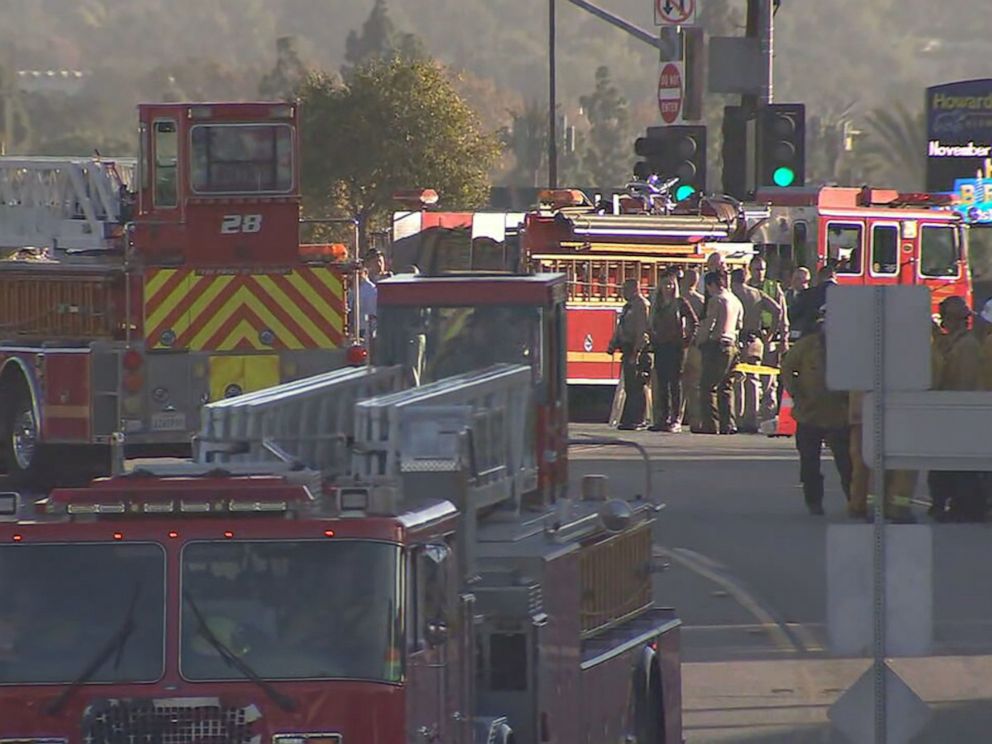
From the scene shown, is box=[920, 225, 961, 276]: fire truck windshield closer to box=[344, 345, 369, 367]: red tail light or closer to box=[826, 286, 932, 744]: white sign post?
box=[344, 345, 369, 367]: red tail light

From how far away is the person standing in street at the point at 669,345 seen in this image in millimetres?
24188

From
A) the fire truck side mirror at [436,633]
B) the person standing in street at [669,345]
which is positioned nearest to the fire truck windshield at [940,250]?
the person standing in street at [669,345]

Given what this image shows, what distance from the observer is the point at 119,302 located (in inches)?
781

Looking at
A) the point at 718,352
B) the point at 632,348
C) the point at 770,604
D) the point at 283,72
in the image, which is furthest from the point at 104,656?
the point at 283,72

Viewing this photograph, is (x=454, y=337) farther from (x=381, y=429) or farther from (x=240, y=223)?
(x=240, y=223)

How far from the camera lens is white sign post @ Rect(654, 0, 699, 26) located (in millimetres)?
29578

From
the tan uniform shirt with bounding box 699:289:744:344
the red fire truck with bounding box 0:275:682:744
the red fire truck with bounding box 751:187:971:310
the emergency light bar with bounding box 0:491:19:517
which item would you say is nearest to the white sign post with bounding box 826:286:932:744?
the red fire truck with bounding box 0:275:682:744

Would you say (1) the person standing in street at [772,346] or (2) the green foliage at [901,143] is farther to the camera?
(2) the green foliage at [901,143]

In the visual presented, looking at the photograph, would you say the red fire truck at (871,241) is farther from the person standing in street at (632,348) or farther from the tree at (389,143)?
the tree at (389,143)

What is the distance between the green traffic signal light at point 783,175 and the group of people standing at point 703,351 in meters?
1.08

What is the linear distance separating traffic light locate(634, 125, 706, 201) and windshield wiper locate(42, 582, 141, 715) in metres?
20.6

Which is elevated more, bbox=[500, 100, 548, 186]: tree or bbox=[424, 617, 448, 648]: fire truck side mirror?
bbox=[500, 100, 548, 186]: tree

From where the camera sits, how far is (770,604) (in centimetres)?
1510

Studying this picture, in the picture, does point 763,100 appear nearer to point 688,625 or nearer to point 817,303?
point 817,303
